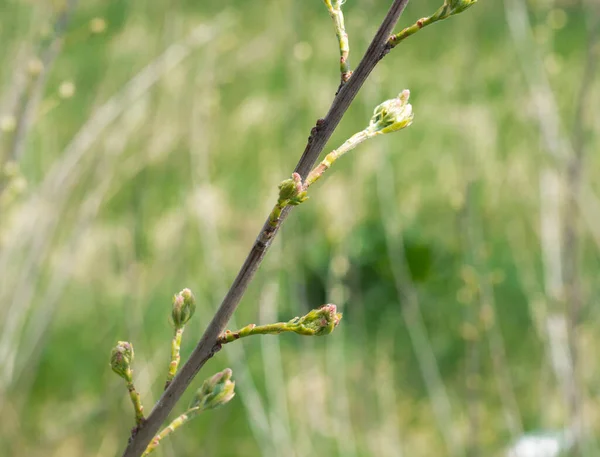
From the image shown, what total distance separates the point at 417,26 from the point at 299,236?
1268 mm

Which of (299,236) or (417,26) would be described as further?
(299,236)

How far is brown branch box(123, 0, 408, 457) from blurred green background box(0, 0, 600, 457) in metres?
0.67

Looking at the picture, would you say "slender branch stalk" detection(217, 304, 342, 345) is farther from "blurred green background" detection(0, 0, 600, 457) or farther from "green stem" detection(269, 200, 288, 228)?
"blurred green background" detection(0, 0, 600, 457)

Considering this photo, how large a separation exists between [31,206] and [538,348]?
174 cm

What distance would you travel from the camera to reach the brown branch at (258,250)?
52cm

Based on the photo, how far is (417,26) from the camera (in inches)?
21.8

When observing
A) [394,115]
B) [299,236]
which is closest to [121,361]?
[394,115]

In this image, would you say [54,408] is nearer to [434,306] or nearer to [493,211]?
[434,306]

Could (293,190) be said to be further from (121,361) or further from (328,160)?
(121,361)

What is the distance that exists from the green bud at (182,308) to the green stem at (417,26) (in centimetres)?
25

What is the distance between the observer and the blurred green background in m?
1.67

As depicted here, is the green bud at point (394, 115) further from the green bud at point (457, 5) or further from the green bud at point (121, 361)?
the green bud at point (121, 361)

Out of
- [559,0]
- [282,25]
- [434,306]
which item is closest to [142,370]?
[434,306]

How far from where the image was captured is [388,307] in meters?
2.76
